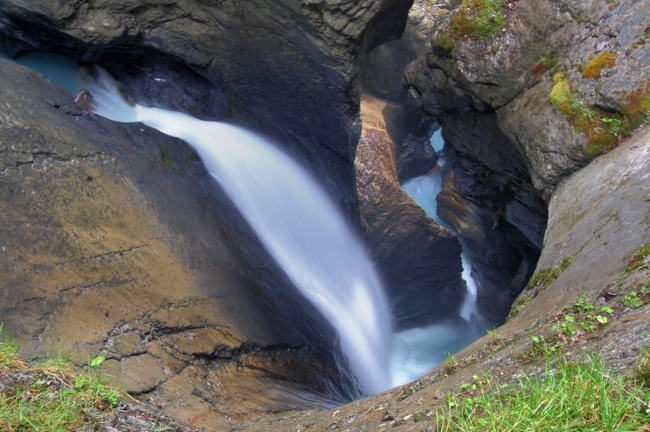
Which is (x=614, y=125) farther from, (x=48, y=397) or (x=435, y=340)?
(x=435, y=340)

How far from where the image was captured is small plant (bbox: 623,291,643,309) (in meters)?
2.94

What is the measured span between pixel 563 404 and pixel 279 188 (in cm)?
658

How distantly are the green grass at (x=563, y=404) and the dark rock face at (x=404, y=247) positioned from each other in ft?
28.3

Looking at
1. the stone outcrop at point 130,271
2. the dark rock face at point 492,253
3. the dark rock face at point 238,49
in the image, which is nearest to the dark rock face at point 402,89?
the dark rock face at point 492,253

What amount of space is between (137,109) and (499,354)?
6292 mm

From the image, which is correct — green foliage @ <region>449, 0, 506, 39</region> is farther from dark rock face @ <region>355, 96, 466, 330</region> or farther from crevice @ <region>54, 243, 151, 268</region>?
dark rock face @ <region>355, 96, 466, 330</region>

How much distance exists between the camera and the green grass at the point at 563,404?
2.11m

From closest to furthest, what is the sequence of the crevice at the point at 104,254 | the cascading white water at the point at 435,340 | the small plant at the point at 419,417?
→ the small plant at the point at 419,417 < the crevice at the point at 104,254 < the cascading white water at the point at 435,340

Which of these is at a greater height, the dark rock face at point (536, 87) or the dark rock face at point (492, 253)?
the dark rock face at point (536, 87)

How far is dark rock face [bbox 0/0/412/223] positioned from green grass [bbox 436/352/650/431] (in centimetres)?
562

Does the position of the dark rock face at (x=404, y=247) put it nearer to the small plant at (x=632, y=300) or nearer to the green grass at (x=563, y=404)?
the small plant at (x=632, y=300)

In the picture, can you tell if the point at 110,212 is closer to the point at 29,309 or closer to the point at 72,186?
the point at 72,186

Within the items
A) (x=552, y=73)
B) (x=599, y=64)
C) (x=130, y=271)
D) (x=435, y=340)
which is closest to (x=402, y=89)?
(x=435, y=340)

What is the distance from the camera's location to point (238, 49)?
7.65 metres
